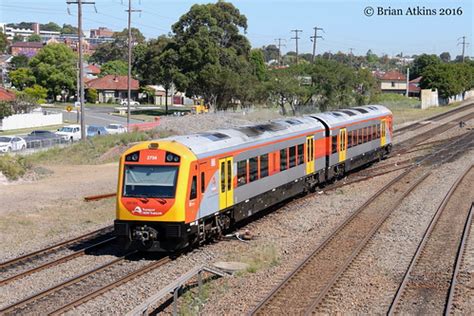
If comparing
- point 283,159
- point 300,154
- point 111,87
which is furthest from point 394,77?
point 283,159

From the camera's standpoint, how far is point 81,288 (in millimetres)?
14719

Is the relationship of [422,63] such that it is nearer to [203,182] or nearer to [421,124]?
[421,124]

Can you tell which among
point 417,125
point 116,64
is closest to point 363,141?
point 417,125

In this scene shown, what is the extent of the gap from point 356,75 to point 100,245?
56.8m

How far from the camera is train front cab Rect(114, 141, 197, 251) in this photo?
1673 centimetres

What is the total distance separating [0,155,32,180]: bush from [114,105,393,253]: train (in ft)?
47.3

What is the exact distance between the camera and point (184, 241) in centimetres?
1698

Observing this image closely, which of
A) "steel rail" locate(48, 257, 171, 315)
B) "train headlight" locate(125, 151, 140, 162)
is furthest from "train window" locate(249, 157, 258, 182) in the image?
"steel rail" locate(48, 257, 171, 315)

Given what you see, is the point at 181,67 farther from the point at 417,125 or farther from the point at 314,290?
the point at 314,290

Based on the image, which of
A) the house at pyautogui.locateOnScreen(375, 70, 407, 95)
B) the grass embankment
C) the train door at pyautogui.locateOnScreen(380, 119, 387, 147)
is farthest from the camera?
the house at pyautogui.locateOnScreen(375, 70, 407, 95)

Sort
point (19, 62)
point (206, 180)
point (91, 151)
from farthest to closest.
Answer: point (19, 62), point (91, 151), point (206, 180)

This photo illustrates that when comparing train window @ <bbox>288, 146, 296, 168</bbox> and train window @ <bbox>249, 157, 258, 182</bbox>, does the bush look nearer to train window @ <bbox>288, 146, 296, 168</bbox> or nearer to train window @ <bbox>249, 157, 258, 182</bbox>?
train window @ <bbox>288, 146, 296, 168</bbox>

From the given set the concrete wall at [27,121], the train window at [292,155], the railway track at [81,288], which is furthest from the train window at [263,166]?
the concrete wall at [27,121]

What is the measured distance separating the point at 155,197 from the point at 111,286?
2.81 metres
